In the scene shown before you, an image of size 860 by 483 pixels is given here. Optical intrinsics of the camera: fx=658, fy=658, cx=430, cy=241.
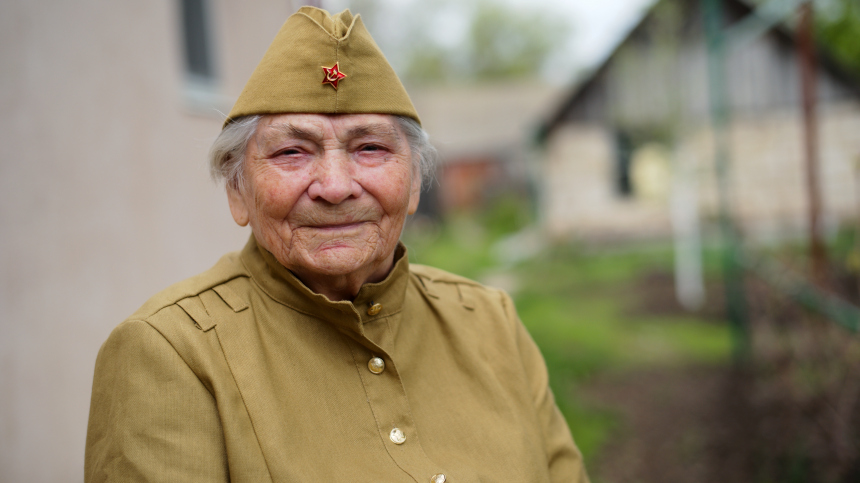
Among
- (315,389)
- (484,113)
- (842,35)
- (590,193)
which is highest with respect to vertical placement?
(842,35)

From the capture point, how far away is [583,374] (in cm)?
600

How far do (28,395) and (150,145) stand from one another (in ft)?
4.95

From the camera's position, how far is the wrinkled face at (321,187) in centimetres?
157

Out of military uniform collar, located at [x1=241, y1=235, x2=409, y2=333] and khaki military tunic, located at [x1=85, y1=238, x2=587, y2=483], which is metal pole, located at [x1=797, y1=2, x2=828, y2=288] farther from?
military uniform collar, located at [x1=241, y1=235, x2=409, y2=333]

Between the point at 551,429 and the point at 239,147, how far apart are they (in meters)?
1.17

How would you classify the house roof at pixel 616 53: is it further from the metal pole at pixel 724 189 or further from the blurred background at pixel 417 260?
the metal pole at pixel 724 189

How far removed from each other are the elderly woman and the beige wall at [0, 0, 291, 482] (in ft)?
4.91

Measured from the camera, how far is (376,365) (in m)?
1.64

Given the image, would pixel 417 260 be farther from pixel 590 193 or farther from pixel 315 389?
pixel 590 193

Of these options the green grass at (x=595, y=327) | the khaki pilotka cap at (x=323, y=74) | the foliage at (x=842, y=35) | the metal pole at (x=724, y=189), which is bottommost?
the green grass at (x=595, y=327)

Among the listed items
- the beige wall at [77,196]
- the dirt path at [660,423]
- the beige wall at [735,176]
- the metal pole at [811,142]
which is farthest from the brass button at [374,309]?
the beige wall at [735,176]

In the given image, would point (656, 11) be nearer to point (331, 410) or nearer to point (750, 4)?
point (750, 4)

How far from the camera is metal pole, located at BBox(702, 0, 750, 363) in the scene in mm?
5508

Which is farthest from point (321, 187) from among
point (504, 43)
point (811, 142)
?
point (504, 43)
